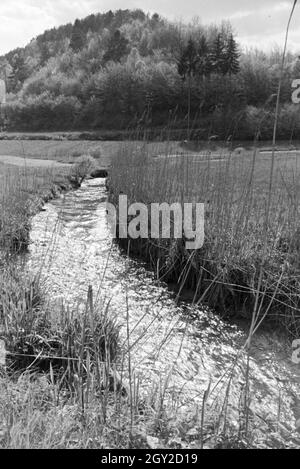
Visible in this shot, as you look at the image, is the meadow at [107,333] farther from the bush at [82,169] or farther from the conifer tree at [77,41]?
the conifer tree at [77,41]

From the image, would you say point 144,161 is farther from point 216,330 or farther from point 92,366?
point 92,366

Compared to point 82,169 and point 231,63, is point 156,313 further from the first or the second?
point 231,63

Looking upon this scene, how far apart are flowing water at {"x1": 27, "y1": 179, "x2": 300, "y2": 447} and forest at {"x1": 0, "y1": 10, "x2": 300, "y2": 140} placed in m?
13.1

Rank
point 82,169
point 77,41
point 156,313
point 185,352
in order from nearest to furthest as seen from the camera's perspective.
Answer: point 185,352, point 156,313, point 82,169, point 77,41

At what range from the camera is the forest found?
78.6 feet

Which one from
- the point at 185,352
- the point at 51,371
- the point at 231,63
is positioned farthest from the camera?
the point at 231,63

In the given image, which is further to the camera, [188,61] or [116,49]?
[116,49]

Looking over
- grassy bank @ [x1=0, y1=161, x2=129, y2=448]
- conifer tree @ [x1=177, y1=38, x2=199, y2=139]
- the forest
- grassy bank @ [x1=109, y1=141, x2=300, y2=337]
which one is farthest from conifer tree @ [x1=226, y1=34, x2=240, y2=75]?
grassy bank @ [x1=0, y1=161, x2=129, y2=448]

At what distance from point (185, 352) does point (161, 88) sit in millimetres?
28017

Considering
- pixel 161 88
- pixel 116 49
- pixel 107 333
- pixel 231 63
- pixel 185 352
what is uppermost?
pixel 116 49

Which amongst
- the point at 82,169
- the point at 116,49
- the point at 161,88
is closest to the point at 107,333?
the point at 82,169

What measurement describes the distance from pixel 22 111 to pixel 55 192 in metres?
34.1

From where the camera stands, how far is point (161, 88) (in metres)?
28.7
